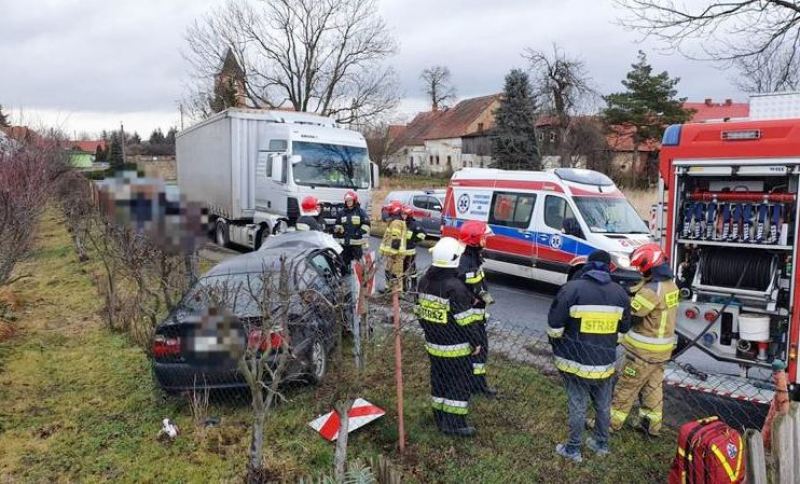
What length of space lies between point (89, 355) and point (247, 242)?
7175 millimetres

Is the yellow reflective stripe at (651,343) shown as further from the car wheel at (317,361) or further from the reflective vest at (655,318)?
the car wheel at (317,361)

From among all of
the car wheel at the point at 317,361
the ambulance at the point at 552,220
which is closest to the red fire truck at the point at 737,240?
the ambulance at the point at 552,220

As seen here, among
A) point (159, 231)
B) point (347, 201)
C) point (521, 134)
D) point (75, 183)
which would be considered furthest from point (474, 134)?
point (159, 231)

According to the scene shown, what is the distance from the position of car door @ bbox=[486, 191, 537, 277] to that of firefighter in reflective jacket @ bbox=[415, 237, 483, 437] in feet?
18.8

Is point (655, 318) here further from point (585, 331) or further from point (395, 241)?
point (395, 241)

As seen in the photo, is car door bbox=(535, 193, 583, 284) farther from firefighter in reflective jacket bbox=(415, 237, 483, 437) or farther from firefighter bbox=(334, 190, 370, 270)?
firefighter in reflective jacket bbox=(415, 237, 483, 437)

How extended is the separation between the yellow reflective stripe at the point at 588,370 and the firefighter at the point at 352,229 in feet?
17.5

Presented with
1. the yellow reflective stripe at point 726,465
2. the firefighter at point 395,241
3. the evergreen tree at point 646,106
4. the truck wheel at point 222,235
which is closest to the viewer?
the yellow reflective stripe at point 726,465

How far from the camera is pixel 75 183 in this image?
16.4 meters

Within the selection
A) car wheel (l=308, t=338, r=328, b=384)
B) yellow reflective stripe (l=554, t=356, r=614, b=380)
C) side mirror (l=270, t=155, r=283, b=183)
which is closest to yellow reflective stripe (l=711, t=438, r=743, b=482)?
yellow reflective stripe (l=554, t=356, r=614, b=380)

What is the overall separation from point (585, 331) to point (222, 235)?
1286 cm

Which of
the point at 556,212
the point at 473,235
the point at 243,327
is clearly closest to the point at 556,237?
the point at 556,212

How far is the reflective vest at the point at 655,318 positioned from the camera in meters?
4.54

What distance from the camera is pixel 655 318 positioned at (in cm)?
456
